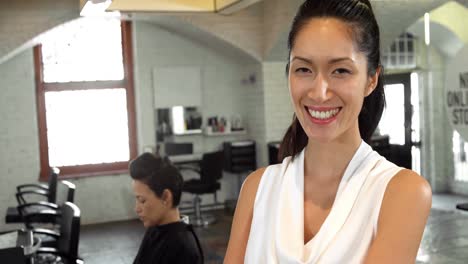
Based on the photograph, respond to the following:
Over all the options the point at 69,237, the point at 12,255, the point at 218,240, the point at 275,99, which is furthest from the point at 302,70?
the point at 275,99

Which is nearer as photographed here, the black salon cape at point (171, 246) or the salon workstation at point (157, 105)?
the black salon cape at point (171, 246)

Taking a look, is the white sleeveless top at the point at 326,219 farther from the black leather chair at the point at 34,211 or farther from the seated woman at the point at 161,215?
the black leather chair at the point at 34,211

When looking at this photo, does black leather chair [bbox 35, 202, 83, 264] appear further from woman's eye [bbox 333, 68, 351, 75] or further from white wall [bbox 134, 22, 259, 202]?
white wall [bbox 134, 22, 259, 202]

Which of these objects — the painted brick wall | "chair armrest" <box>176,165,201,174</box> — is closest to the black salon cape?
"chair armrest" <box>176,165,201,174</box>

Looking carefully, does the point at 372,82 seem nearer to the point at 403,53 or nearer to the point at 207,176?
the point at 207,176

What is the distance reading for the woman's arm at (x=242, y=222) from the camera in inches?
45.5

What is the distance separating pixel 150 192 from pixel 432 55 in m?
7.30

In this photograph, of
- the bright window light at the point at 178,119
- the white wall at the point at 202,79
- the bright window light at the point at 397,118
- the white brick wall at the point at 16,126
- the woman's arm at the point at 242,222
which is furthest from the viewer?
the bright window light at the point at 397,118

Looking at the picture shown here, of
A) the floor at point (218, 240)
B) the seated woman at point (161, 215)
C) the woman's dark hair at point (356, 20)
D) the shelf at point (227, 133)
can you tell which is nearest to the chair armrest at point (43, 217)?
the floor at point (218, 240)

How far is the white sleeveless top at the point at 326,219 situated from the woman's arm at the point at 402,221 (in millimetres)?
23

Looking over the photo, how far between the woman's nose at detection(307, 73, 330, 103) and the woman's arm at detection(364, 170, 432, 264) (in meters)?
0.21

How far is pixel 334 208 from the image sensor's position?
102 cm

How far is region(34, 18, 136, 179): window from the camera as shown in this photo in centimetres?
727

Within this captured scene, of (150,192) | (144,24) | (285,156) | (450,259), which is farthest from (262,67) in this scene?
(285,156)
